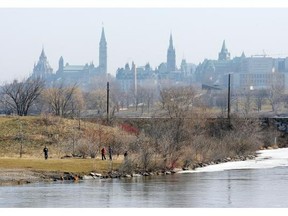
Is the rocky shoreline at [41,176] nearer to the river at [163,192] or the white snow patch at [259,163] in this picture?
the river at [163,192]

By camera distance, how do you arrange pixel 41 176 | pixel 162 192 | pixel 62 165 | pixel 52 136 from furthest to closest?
pixel 52 136 → pixel 62 165 → pixel 41 176 → pixel 162 192

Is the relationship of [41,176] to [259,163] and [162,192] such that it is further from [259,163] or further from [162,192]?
[259,163]

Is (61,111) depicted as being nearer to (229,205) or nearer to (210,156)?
(210,156)

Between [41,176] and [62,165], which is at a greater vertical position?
[62,165]

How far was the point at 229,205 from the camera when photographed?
37.5 metres

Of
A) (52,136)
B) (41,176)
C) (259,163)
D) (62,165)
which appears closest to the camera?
(41,176)

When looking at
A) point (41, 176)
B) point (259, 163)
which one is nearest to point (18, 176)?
point (41, 176)

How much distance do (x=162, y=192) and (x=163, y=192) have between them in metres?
0.04

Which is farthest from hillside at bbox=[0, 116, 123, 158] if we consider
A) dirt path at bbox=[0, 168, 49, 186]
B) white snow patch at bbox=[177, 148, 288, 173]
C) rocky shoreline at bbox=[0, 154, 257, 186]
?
dirt path at bbox=[0, 168, 49, 186]

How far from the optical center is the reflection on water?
38.3 metres

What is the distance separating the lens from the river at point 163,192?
38.1 meters

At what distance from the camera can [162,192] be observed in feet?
141

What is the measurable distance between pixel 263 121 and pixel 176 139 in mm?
28997
